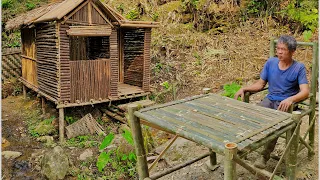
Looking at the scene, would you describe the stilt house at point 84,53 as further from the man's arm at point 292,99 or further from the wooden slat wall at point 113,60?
the man's arm at point 292,99

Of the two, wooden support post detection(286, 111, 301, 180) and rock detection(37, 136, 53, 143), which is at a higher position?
wooden support post detection(286, 111, 301, 180)

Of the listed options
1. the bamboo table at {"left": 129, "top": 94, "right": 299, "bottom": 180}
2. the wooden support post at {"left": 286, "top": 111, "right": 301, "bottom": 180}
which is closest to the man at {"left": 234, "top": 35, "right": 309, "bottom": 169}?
the wooden support post at {"left": 286, "top": 111, "right": 301, "bottom": 180}

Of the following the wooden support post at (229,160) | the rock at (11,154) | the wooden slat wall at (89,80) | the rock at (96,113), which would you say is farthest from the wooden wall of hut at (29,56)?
the wooden support post at (229,160)

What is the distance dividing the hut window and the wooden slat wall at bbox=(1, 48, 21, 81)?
3674 millimetres

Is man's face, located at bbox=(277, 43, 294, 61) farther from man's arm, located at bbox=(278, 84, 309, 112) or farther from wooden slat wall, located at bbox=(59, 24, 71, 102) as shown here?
wooden slat wall, located at bbox=(59, 24, 71, 102)

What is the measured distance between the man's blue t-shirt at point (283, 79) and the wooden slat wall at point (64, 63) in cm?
602

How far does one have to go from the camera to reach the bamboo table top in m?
2.91

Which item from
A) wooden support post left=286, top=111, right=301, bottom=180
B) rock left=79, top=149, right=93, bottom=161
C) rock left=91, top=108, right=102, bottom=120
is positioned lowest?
rock left=79, top=149, right=93, bottom=161

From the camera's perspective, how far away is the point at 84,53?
1162cm

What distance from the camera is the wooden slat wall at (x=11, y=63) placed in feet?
44.1

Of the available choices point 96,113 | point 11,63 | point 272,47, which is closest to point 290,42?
point 272,47

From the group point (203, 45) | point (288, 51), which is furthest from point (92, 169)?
point (203, 45)

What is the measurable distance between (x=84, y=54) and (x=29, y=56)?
206cm

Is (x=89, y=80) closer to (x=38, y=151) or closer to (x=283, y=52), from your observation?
(x=38, y=151)
